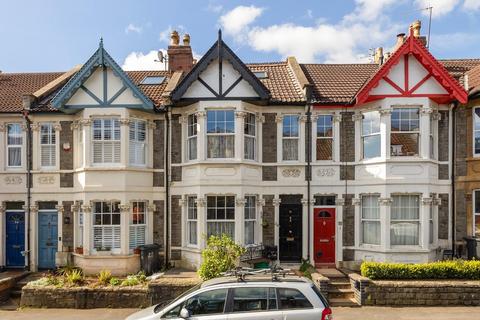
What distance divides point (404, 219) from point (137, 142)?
36.0 ft

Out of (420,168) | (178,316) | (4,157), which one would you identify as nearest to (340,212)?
(420,168)

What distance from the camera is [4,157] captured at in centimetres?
1666

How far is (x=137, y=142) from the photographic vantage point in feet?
52.8

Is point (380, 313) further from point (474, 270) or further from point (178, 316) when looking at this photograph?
point (178, 316)

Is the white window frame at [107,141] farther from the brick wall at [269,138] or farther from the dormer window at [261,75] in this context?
the dormer window at [261,75]

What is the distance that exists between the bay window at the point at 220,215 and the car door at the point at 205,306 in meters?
7.00

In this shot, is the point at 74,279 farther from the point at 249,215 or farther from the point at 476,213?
the point at 476,213

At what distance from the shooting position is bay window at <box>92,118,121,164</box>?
15594 mm

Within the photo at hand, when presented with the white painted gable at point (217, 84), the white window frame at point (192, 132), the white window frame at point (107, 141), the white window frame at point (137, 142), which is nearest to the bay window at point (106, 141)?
the white window frame at point (107, 141)

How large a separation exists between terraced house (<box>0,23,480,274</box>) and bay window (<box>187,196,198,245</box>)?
2.4 inches

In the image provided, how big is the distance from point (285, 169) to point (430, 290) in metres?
6.72

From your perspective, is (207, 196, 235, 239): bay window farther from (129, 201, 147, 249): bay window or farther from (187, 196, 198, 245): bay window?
(129, 201, 147, 249): bay window

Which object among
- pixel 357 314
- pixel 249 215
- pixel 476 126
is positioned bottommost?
pixel 357 314

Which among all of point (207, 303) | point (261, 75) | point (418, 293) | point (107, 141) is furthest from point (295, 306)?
point (261, 75)
